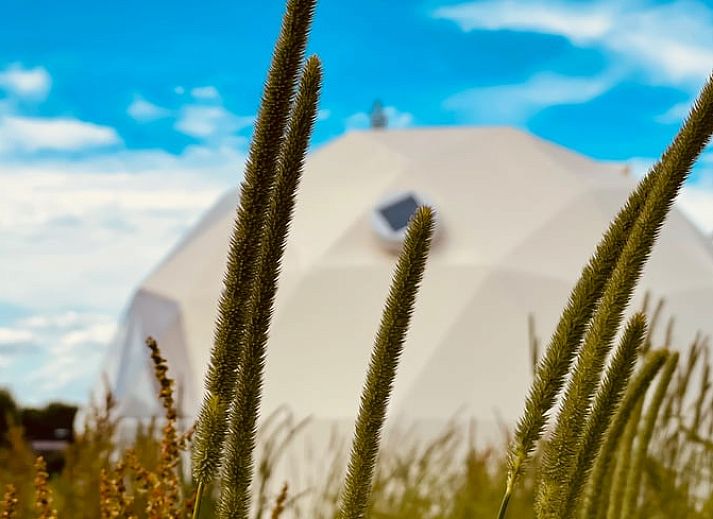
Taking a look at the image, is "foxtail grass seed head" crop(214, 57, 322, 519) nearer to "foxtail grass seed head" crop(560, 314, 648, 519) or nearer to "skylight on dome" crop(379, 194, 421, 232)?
"foxtail grass seed head" crop(560, 314, 648, 519)

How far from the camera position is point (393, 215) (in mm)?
18156

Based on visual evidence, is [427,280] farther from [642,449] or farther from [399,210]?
[642,449]

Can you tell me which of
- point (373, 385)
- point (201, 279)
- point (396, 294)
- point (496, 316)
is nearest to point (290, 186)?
point (396, 294)

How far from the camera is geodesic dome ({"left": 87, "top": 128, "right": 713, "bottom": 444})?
16375mm

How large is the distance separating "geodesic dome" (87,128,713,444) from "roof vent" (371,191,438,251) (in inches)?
1.1

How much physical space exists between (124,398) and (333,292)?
174 inches

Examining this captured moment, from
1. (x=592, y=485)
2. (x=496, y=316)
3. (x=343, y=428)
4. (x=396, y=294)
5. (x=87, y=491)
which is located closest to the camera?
(x=396, y=294)

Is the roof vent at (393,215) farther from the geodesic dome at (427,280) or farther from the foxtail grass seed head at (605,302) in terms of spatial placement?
the foxtail grass seed head at (605,302)

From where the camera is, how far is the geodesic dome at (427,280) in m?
16.4

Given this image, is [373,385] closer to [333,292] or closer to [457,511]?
[457,511]

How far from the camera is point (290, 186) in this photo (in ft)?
5.60

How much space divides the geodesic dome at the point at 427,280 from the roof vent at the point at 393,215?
27 millimetres

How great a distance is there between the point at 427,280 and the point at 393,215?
1498mm

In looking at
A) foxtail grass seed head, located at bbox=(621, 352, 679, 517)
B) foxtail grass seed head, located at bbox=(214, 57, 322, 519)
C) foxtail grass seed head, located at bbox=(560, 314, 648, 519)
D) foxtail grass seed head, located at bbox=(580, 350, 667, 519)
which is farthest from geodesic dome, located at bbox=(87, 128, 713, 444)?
foxtail grass seed head, located at bbox=(214, 57, 322, 519)
